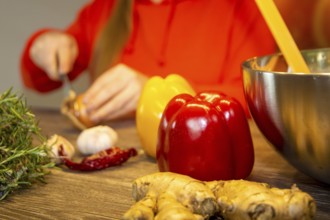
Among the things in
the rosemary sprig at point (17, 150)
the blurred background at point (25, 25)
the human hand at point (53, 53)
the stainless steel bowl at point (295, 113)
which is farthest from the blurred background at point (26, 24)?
the stainless steel bowl at point (295, 113)

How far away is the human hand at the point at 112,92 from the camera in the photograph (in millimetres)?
1179

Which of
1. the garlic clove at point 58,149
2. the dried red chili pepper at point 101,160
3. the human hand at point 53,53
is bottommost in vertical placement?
the dried red chili pepper at point 101,160

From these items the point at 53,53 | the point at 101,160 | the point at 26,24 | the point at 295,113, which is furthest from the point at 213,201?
the point at 26,24

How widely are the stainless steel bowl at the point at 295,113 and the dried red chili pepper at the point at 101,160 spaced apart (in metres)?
0.27

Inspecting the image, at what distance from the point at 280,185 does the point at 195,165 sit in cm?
12

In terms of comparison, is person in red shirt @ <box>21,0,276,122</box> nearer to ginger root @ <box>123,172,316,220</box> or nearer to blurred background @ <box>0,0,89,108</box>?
blurred background @ <box>0,0,89,108</box>

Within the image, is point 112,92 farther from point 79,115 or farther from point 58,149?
point 58,149

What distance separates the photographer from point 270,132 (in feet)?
2.13

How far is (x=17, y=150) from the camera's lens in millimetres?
722

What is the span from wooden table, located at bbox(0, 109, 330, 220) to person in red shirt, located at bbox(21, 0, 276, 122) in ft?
1.21

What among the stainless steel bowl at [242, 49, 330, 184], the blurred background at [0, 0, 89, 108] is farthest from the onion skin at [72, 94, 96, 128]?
the blurred background at [0, 0, 89, 108]

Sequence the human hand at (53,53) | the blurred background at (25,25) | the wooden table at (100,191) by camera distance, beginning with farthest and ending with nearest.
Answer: the blurred background at (25,25) < the human hand at (53,53) < the wooden table at (100,191)

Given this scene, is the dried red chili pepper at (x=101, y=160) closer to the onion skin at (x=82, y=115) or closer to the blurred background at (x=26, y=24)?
the onion skin at (x=82, y=115)

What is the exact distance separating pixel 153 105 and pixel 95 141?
0.13 meters
